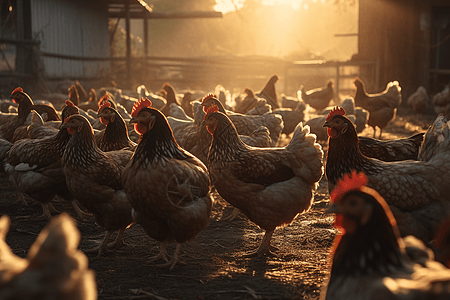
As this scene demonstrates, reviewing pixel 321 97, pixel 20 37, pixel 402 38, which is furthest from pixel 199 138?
pixel 402 38

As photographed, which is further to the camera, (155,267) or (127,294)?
(155,267)

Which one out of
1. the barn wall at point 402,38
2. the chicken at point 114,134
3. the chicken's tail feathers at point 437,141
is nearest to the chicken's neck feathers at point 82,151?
the chicken at point 114,134

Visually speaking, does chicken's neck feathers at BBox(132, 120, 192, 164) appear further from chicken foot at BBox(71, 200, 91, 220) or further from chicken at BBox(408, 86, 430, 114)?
chicken at BBox(408, 86, 430, 114)

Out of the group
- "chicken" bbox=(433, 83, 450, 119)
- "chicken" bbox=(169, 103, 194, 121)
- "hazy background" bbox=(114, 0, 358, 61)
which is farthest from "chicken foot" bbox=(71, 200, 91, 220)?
"hazy background" bbox=(114, 0, 358, 61)

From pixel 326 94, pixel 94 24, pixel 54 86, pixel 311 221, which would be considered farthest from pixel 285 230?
pixel 94 24

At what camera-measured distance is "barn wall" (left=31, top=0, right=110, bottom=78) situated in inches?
707

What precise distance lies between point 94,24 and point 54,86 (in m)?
5.75

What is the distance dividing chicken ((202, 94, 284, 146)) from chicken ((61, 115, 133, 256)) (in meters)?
2.35

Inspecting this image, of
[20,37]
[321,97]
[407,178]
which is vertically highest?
[20,37]

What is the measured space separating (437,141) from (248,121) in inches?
141

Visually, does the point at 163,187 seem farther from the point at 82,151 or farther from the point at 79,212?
the point at 79,212

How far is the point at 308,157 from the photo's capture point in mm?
4523

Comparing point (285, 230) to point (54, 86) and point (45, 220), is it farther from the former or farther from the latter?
point (54, 86)

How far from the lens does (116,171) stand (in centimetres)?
438
